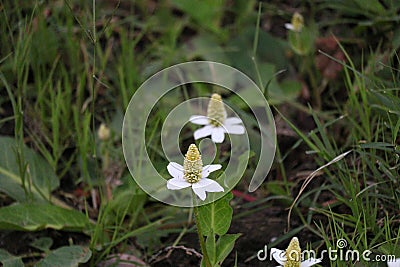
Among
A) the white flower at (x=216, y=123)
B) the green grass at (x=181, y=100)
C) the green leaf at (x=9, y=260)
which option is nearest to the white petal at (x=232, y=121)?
the white flower at (x=216, y=123)

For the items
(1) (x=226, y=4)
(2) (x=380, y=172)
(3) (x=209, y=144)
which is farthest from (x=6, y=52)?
(2) (x=380, y=172)

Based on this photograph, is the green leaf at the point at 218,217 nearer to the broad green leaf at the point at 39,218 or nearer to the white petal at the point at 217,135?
the white petal at the point at 217,135

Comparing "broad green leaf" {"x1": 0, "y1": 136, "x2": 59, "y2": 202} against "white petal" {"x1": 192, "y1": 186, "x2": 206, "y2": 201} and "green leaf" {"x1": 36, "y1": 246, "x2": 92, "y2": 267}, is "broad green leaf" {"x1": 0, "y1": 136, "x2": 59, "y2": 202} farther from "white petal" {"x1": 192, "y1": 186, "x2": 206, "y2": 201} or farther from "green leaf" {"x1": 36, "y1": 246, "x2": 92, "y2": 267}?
"white petal" {"x1": 192, "y1": 186, "x2": 206, "y2": 201}

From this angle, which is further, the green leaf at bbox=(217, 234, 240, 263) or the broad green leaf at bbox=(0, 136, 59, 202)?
the broad green leaf at bbox=(0, 136, 59, 202)

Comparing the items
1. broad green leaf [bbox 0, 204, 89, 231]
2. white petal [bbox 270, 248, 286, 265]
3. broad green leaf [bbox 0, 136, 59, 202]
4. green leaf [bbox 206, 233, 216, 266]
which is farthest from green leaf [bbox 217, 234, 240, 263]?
broad green leaf [bbox 0, 136, 59, 202]

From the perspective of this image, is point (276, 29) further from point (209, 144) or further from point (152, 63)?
point (209, 144)

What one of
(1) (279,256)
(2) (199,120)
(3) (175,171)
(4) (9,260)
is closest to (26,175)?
(4) (9,260)
